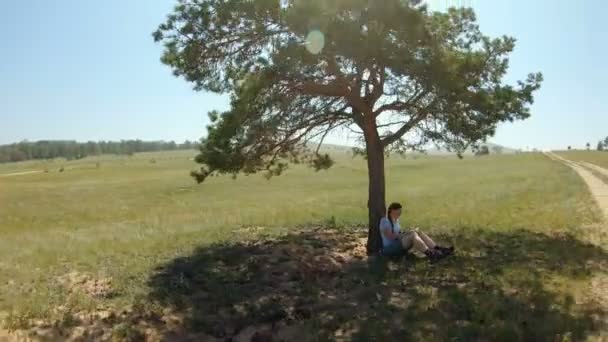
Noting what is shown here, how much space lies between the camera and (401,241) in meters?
10.6

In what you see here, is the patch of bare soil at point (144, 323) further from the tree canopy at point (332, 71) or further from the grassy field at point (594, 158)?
the grassy field at point (594, 158)

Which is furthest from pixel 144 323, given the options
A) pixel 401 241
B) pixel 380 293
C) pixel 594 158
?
pixel 594 158

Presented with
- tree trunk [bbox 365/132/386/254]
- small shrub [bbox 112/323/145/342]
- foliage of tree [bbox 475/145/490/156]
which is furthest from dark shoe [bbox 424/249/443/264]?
small shrub [bbox 112/323/145/342]

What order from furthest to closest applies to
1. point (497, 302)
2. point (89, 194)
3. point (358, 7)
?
point (89, 194) < point (358, 7) < point (497, 302)

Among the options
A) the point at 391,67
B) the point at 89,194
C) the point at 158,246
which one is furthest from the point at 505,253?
the point at 89,194

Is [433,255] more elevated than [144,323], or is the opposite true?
[433,255]

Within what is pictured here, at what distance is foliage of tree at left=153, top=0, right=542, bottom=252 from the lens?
9.45 metres

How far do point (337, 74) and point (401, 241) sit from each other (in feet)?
12.8

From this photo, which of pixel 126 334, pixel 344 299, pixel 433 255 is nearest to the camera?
pixel 126 334

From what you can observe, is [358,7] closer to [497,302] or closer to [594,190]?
[497,302]

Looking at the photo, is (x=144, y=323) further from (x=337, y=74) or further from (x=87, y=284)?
(x=337, y=74)

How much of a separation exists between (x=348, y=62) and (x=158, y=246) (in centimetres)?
736

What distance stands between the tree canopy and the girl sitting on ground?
260 centimetres

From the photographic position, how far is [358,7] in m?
9.36
